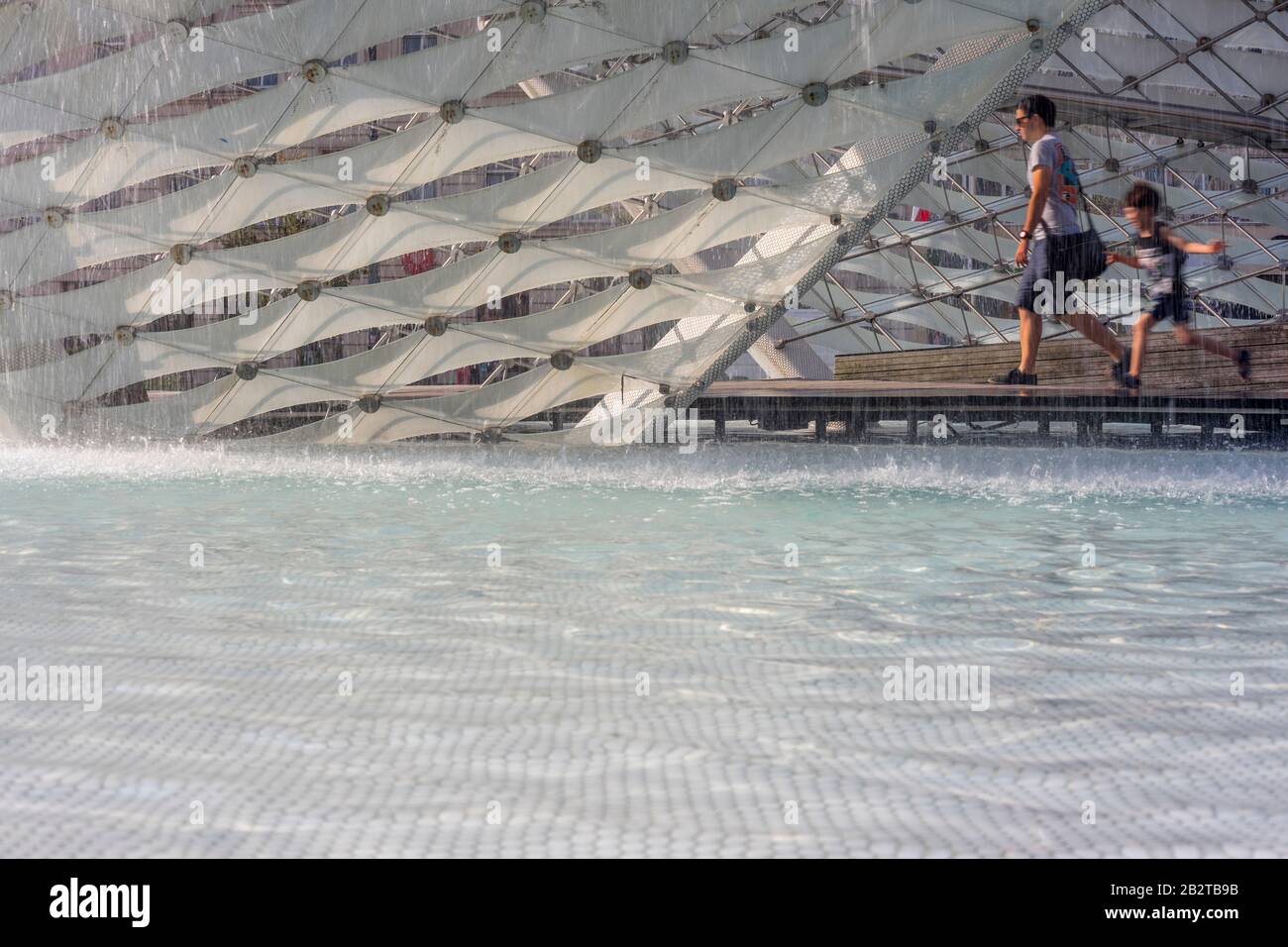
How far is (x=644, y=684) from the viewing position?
13.6 feet

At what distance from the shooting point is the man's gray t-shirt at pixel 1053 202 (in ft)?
32.6

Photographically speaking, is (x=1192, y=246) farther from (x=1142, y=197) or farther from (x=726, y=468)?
(x=726, y=468)

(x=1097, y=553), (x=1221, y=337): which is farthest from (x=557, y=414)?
(x=1097, y=553)

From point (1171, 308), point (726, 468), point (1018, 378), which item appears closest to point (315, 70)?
point (726, 468)

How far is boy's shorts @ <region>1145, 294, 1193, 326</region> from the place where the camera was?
409 inches

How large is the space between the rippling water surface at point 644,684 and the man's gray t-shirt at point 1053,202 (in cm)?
217

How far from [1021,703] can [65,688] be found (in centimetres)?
286

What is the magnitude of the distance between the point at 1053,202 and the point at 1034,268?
50 cm

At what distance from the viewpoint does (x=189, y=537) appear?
796 centimetres

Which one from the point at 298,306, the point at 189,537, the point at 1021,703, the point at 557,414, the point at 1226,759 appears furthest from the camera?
the point at 557,414

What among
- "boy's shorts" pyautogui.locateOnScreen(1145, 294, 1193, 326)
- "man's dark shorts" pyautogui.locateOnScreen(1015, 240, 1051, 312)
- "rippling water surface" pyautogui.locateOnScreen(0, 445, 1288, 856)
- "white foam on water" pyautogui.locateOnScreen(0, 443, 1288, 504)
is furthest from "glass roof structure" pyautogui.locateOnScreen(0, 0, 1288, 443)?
"rippling water surface" pyautogui.locateOnScreen(0, 445, 1288, 856)

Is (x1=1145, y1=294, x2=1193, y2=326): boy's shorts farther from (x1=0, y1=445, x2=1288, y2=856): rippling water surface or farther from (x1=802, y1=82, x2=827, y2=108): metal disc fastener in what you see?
(x1=802, y1=82, x2=827, y2=108): metal disc fastener

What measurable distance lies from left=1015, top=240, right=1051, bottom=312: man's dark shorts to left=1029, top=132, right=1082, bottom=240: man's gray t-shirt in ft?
0.29
